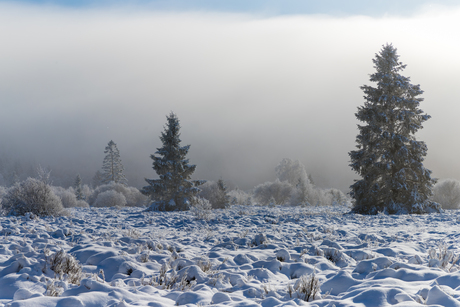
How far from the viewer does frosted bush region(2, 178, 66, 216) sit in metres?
12.8

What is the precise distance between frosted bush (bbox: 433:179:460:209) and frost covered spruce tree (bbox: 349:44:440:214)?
52.4 ft

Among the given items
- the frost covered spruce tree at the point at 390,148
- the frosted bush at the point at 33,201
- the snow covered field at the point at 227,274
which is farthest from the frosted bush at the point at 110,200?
the snow covered field at the point at 227,274

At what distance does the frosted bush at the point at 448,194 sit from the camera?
30453 mm

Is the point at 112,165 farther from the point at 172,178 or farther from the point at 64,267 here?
the point at 64,267

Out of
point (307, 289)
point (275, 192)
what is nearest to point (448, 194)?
point (275, 192)

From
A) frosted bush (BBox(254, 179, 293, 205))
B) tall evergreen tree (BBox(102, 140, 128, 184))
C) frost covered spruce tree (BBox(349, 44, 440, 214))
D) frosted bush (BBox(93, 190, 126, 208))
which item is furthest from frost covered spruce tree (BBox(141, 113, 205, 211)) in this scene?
tall evergreen tree (BBox(102, 140, 128, 184))

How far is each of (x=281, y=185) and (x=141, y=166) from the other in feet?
318

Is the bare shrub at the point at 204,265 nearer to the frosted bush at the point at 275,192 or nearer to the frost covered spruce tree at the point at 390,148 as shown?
the frost covered spruce tree at the point at 390,148

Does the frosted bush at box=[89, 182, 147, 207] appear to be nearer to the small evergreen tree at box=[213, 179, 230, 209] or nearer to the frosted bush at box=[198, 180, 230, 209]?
the frosted bush at box=[198, 180, 230, 209]

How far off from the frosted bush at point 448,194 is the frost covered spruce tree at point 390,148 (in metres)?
16.0

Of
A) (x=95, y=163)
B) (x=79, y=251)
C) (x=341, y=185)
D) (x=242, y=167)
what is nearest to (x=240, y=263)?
(x=79, y=251)

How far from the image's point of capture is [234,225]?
35.2 feet

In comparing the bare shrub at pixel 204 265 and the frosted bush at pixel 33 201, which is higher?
the bare shrub at pixel 204 265

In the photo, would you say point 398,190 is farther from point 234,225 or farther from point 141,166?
point 141,166
